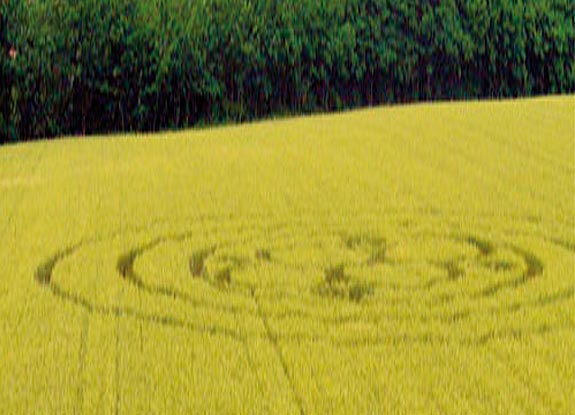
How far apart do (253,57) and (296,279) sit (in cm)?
688

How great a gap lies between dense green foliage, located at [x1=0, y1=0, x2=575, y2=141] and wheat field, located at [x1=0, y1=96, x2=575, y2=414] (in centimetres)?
247

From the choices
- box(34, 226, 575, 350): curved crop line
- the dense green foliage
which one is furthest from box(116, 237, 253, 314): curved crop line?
the dense green foliage

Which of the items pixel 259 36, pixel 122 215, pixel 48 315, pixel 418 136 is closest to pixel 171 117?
pixel 259 36

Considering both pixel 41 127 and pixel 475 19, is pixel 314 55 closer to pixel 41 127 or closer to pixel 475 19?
pixel 475 19

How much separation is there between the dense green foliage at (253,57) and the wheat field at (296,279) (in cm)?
247

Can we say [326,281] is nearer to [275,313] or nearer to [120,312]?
[275,313]

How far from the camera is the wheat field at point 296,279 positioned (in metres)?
3.73

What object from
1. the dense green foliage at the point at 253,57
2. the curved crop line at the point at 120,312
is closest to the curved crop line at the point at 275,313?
the curved crop line at the point at 120,312

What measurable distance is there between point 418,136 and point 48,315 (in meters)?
4.49

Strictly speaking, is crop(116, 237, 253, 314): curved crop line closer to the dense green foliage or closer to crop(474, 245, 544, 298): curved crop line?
crop(474, 245, 544, 298): curved crop line

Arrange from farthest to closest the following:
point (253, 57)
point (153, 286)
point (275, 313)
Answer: point (253, 57)
point (153, 286)
point (275, 313)

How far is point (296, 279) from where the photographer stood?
488 centimetres

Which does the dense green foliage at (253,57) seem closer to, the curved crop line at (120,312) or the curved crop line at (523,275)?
the curved crop line at (120,312)

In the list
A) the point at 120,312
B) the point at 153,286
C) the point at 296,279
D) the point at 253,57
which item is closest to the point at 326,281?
the point at 296,279
